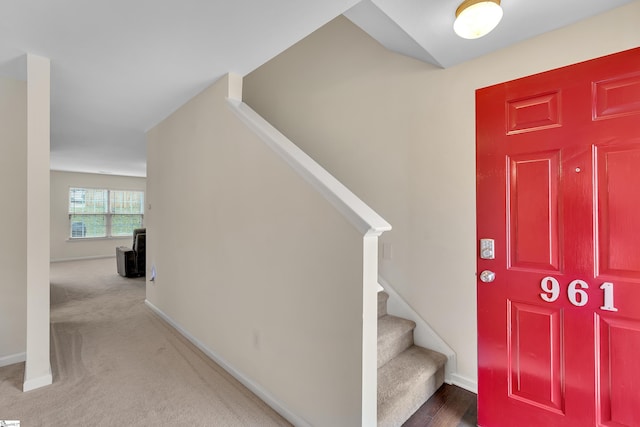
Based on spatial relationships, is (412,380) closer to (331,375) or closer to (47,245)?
(331,375)

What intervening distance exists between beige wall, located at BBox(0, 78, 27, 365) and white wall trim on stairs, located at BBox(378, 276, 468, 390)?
10.6 feet

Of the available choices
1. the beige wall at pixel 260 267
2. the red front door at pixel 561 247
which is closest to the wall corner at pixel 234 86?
the beige wall at pixel 260 267

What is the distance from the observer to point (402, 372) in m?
1.89

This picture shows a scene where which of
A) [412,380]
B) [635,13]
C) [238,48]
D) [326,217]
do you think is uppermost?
[238,48]

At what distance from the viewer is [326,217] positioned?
153 centimetres

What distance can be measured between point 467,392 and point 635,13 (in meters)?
2.38

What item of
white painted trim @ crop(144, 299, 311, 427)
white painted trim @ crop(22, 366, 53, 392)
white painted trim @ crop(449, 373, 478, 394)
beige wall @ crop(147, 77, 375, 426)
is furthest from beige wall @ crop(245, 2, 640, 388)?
white painted trim @ crop(22, 366, 53, 392)

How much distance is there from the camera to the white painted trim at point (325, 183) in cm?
137

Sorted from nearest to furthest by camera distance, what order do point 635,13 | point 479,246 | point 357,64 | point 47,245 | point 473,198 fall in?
point 635,13 < point 479,246 < point 473,198 < point 47,245 < point 357,64

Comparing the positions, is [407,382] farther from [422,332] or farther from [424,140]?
[424,140]

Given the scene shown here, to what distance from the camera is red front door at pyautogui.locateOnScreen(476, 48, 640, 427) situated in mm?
1294

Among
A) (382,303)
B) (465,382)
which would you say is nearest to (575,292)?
(465,382)

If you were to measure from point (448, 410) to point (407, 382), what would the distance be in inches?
12.9

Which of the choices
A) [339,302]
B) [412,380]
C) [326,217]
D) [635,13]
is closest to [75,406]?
[339,302]
